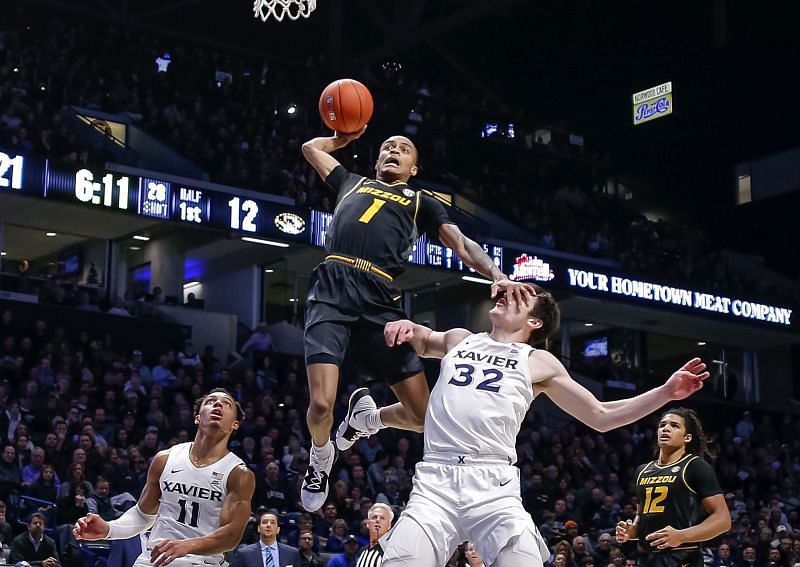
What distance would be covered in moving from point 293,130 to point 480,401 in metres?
24.0

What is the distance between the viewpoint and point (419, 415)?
316 inches

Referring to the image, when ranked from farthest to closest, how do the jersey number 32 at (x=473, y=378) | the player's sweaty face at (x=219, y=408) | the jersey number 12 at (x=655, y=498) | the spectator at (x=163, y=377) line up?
the spectator at (x=163, y=377) → the jersey number 12 at (x=655, y=498) → the player's sweaty face at (x=219, y=408) → the jersey number 32 at (x=473, y=378)

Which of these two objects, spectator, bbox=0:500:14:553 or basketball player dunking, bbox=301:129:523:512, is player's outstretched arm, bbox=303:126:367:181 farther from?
spectator, bbox=0:500:14:553

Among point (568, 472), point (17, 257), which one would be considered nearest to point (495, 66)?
point (17, 257)

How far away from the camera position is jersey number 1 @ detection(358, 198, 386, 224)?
8039 millimetres

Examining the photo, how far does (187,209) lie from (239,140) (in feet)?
13.5

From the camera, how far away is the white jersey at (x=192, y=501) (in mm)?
8289

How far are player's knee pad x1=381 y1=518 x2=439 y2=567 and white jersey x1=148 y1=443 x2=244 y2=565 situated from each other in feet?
7.58

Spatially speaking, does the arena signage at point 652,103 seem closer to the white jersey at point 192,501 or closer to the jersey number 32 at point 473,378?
the white jersey at point 192,501

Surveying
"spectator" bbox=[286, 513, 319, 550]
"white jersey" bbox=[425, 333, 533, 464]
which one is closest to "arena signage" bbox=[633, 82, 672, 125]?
"spectator" bbox=[286, 513, 319, 550]

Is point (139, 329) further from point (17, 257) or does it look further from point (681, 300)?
point (681, 300)

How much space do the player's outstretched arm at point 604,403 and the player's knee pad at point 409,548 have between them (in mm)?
1089

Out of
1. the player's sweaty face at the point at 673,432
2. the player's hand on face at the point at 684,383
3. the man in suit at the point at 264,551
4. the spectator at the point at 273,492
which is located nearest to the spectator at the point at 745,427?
the spectator at the point at 273,492

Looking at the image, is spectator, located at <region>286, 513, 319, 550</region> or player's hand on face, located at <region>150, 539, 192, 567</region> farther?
spectator, located at <region>286, 513, 319, 550</region>
